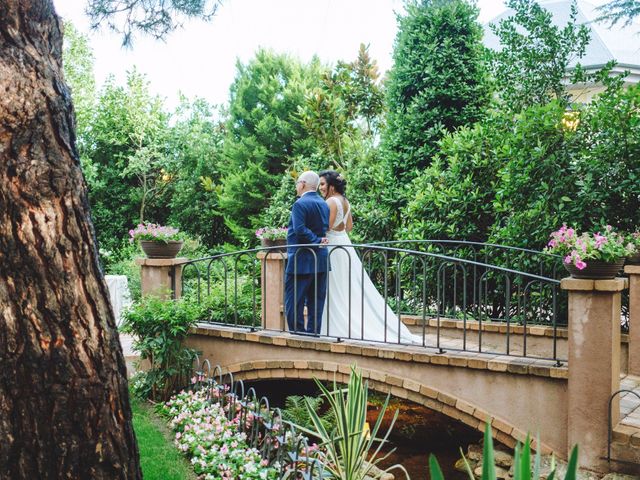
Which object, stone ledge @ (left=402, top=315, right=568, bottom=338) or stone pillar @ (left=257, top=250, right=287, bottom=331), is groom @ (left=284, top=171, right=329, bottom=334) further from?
stone ledge @ (left=402, top=315, right=568, bottom=338)

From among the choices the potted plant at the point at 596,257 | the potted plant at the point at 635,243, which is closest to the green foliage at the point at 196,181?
the potted plant at the point at 635,243

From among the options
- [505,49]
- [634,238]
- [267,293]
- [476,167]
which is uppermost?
[505,49]

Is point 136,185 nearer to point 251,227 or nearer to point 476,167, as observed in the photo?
point 251,227

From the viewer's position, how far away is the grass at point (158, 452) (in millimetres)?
5223

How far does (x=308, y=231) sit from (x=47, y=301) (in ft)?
14.4

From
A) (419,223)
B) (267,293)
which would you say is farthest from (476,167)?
(267,293)

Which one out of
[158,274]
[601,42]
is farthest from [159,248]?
[601,42]

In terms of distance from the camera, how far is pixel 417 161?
34.3 feet

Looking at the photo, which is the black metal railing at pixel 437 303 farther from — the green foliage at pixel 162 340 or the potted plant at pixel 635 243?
the potted plant at pixel 635 243

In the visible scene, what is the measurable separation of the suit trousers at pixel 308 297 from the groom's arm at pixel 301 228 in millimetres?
403

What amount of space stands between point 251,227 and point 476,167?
8918 millimetres

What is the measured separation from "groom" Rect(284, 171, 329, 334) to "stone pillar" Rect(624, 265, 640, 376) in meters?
3.19

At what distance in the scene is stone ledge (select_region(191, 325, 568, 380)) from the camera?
5.41 meters

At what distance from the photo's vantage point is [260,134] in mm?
17438
